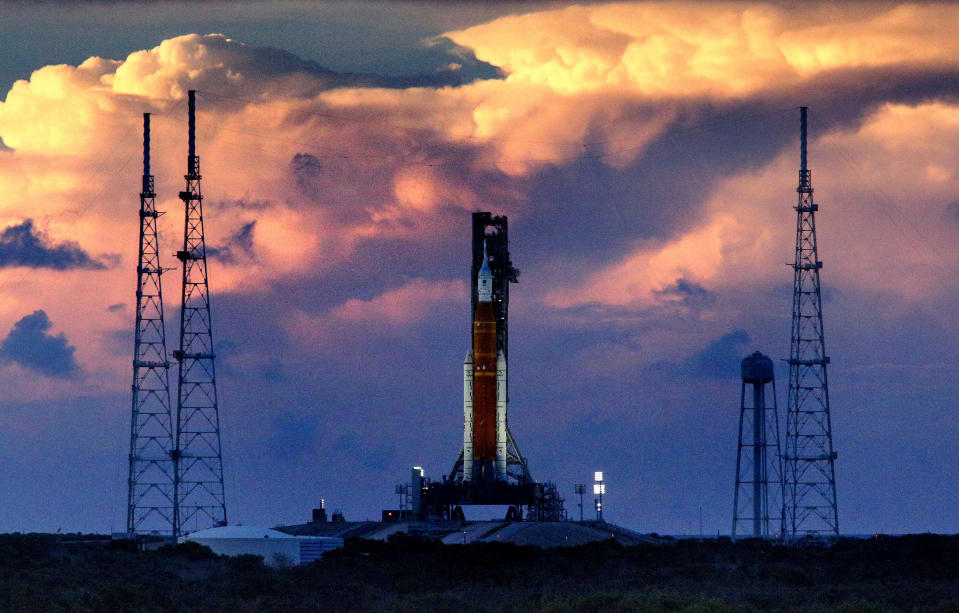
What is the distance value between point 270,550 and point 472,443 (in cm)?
2386

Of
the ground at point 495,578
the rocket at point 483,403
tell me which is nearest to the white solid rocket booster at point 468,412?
the rocket at point 483,403

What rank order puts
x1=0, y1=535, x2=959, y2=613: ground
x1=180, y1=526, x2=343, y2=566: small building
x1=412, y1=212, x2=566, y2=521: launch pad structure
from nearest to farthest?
x1=0, y1=535, x2=959, y2=613: ground, x1=180, y1=526, x2=343, y2=566: small building, x1=412, y1=212, x2=566, y2=521: launch pad structure

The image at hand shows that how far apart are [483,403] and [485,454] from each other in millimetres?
3271

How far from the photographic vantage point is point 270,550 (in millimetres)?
84938

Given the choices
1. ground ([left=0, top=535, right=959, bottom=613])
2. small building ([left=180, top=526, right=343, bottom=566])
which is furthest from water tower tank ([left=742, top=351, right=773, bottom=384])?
small building ([left=180, top=526, right=343, bottom=566])

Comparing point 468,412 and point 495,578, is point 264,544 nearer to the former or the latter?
point 495,578

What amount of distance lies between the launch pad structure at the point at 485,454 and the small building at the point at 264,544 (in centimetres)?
1844

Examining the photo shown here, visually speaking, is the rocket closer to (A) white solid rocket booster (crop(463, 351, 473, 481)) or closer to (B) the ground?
(A) white solid rocket booster (crop(463, 351, 473, 481))

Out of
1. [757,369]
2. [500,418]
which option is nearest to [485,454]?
[500,418]

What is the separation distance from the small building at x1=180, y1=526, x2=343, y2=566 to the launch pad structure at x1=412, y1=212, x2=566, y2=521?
18439 mm

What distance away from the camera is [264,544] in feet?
280

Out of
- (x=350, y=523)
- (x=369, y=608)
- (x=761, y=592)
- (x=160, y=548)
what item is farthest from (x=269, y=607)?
(x=350, y=523)

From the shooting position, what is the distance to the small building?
3332 inches

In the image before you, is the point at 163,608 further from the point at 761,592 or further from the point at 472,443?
the point at 472,443
